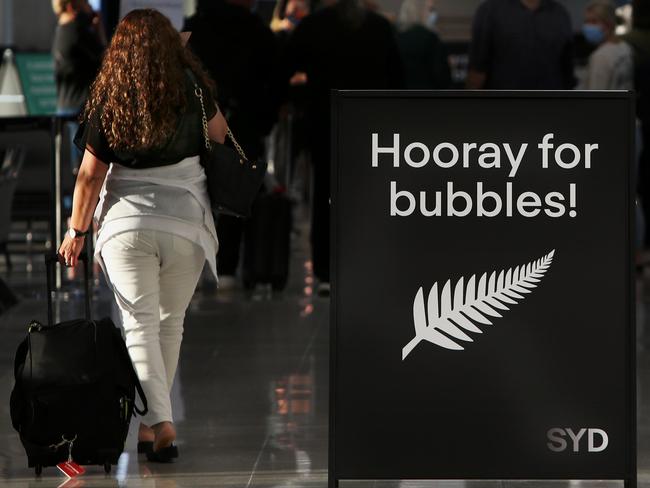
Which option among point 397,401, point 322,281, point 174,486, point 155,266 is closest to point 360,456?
point 397,401

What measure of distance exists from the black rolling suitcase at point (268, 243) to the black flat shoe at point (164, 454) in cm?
543

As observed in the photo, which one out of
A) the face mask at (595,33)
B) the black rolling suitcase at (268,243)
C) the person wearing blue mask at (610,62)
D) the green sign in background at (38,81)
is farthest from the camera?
the green sign in background at (38,81)

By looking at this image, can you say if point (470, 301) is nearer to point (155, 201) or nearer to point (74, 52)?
point (155, 201)

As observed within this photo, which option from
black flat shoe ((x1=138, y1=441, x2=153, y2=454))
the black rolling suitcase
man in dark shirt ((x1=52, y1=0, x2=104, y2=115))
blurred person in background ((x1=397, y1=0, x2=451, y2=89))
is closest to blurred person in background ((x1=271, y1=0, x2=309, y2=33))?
man in dark shirt ((x1=52, y1=0, x2=104, y2=115))

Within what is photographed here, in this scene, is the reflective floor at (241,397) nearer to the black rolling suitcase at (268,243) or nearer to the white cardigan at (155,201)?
the black rolling suitcase at (268,243)

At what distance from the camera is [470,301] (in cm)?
495

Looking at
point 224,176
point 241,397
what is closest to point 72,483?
point 224,176

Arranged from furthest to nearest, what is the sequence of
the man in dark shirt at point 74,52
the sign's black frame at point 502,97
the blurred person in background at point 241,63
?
the man in dark shirt at point 74,52 → the blurred person in background at point 241,63 → the sign's black frame at point 502,97

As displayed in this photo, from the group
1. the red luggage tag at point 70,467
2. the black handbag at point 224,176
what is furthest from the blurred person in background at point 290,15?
the red luggage tag at point 70,467

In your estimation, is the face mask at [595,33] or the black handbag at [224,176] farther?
the face mask at [595,33]

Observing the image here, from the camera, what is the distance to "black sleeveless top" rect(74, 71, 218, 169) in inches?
229

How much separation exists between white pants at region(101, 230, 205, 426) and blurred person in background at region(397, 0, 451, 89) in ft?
23.7

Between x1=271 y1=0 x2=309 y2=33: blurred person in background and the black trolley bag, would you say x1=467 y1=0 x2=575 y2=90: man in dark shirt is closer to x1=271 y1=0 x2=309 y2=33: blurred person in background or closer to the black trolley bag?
x1=271 y1=0 x2=309 y2=33: blurred person in background

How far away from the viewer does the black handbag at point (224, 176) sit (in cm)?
598
